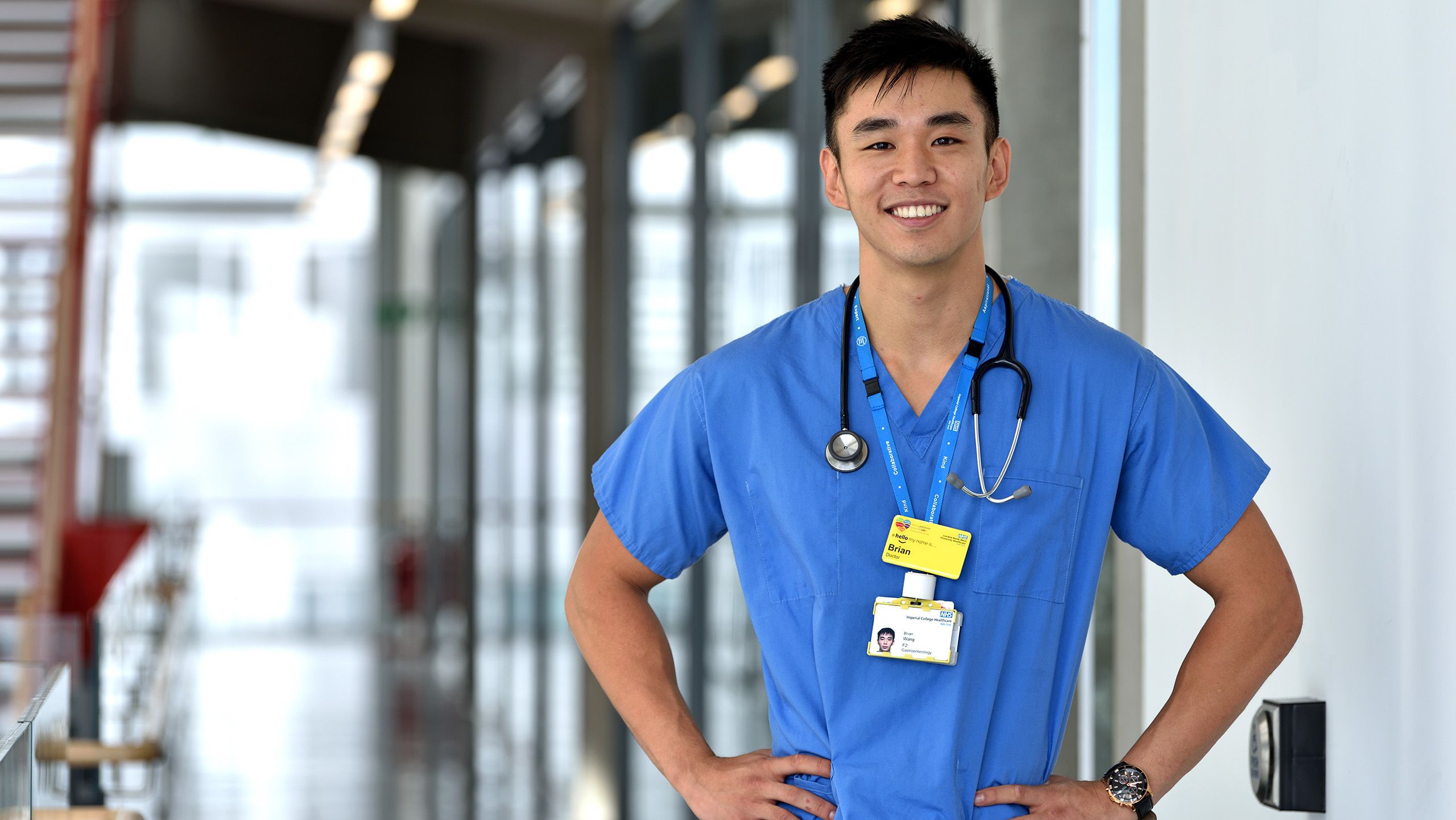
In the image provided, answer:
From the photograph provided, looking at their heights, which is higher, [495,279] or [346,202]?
[346,202]

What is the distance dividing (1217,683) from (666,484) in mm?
625

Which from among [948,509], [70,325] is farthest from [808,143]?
[70,325]

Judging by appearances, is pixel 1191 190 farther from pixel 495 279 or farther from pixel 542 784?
pixel 495 279

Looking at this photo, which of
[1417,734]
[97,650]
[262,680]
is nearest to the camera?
[1417,734]

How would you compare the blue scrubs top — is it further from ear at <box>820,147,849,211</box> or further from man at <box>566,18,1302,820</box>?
ear at <box>820,147,849,211</box>

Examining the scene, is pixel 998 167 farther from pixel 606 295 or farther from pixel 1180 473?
pixel 606 295

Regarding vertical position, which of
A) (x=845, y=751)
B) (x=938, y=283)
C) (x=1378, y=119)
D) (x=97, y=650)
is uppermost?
(x=1378, y=119)

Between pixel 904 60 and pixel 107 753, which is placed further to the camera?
pixel 107 753

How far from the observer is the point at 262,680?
970cm

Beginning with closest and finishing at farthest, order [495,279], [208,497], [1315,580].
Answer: [1315,580] < [495,279] < [208,497]

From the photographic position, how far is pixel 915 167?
62.4 inches

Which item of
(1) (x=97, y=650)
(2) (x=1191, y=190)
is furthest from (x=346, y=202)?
(2) (x=1191, y=190)

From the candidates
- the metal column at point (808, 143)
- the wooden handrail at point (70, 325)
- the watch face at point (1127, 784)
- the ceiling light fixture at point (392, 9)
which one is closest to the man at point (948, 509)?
the watch face at point (1127, 784)

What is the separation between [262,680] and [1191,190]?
8.58 metres
